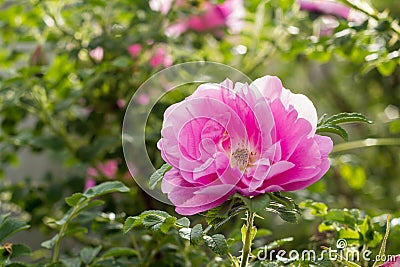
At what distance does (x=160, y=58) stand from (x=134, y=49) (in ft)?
0.15

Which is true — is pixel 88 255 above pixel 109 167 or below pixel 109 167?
below

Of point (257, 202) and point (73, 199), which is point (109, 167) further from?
point (257, 202)

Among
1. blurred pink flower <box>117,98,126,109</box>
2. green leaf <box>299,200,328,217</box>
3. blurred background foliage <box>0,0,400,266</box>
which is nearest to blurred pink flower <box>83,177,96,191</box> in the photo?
blurred background foliage <box>0,0,400,266</box>

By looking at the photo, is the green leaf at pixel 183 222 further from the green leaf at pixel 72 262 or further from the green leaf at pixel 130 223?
the green leaf at pixel 72 262

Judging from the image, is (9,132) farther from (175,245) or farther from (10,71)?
(175,245)

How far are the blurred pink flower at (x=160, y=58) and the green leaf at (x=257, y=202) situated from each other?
2.07 ft

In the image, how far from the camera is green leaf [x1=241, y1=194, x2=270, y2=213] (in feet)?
1.56

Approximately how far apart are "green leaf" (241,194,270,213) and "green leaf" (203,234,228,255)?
0.18 feet

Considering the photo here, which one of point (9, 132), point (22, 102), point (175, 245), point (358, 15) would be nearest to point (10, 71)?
point (22, 102)

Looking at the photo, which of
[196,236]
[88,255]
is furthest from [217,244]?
[88,255]

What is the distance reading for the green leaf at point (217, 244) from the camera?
0.52 m

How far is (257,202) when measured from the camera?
0.48 metres

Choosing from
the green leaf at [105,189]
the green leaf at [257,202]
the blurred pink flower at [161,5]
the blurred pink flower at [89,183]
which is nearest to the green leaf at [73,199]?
the green leaf at [105,189]

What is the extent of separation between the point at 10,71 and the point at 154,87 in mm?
229
